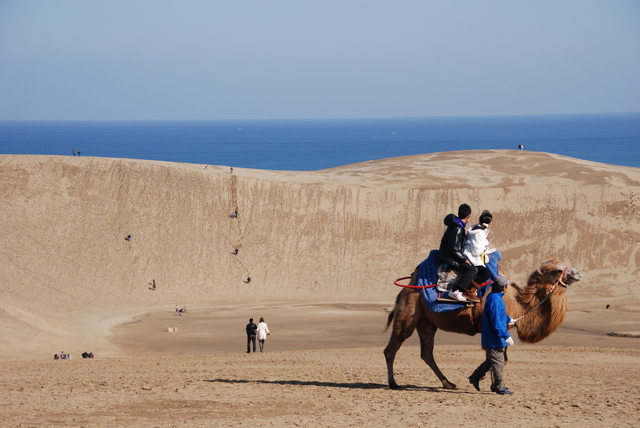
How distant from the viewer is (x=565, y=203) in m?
39.6

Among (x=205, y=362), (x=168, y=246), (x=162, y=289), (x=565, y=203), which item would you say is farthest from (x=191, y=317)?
(x=565, y=203)

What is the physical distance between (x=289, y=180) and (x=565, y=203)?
574 inches

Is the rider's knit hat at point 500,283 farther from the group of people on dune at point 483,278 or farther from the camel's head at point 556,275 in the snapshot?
the camel's head at point 556,275

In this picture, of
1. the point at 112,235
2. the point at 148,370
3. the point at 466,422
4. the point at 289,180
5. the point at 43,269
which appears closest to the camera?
the point at 466,422

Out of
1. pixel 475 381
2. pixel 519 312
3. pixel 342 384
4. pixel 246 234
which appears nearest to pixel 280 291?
pixel 246 234

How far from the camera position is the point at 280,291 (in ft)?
112

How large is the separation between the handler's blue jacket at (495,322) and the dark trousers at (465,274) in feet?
→ 1.18

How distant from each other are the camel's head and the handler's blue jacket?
0.63m

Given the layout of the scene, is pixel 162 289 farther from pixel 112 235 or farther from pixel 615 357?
pixel 615 357

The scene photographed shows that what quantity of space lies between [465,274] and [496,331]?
2.90 ft

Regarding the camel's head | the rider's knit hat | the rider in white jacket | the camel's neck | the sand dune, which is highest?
the rider in white jacket

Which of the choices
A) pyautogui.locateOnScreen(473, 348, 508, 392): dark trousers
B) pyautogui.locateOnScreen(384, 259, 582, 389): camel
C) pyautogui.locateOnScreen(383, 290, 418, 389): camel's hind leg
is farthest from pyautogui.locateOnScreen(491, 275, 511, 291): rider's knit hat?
pyautogui.locateOnScreen(383, 290, 418, 389): camel's hind leg

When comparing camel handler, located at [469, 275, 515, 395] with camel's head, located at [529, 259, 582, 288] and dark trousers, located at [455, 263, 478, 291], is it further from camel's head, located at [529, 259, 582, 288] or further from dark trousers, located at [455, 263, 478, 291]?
camel's head, located at [529, 259, 582, 288]

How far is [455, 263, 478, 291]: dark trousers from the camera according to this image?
1087 cm
